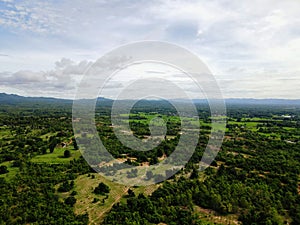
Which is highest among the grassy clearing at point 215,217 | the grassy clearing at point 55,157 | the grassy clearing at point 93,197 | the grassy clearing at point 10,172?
the grassy clearing at point 55,157

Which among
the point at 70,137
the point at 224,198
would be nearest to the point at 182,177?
the point at 224,198

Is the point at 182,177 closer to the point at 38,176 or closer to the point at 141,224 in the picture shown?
the point at 141,224

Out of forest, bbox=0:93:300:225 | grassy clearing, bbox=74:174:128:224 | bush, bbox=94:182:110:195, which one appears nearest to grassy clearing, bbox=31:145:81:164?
forest, bbox=0:93:300:225

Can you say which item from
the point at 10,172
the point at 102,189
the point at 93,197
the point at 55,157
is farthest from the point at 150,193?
the point at 55,157

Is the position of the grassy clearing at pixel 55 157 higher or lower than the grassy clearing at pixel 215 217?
higher

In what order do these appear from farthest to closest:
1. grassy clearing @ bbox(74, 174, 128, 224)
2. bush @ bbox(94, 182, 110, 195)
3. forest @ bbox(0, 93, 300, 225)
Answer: bush @ bbox(94, 182, 110, 195) → grassy clearing @ bbox(74, 174, 128, 224) → forest @ bbox(0, 93, 300, 225)

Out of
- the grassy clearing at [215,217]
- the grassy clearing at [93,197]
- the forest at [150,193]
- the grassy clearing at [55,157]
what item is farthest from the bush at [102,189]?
the grassy clearing at [55,157]

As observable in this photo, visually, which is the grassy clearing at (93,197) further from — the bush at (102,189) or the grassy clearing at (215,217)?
the grassy clearing at (215,217)

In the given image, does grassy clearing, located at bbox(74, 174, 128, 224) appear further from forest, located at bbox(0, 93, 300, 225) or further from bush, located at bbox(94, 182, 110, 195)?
bush, located at bbox(94, 182, 110, 195)

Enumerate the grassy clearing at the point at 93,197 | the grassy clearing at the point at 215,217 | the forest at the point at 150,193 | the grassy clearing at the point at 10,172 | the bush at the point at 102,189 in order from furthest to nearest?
the grassy clearing at the point at 10,172 < the bush at the point at 102,189 < the grassy clearing at the point at 93,197 < the grassy clearing at the point at 215,217 < the forest at the point at 150,193

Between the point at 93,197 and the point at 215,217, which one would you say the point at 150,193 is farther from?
the point at 215,217
